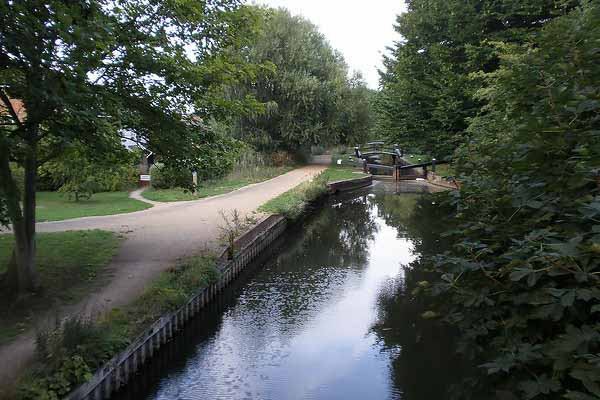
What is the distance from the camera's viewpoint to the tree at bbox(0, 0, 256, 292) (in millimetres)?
5906

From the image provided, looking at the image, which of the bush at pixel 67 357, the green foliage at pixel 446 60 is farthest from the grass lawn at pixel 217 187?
the bush at pixel 67 357

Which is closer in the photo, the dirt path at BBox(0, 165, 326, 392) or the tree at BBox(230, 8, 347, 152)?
the dirt path at BBox(0, 165, 326, 392)

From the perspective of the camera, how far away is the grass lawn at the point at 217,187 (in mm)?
21866

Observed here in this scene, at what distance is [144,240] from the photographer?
43.2ft

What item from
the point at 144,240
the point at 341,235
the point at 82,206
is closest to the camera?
the point at 144,240

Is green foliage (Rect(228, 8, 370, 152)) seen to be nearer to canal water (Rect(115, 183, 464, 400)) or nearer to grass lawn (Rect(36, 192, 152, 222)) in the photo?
grass lawn (Rect(36, 192, 152, 222))

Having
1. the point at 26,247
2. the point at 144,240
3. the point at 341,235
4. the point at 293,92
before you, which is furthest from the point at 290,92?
the point at 26,247

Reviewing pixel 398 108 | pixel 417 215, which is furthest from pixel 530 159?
pixel 398 108

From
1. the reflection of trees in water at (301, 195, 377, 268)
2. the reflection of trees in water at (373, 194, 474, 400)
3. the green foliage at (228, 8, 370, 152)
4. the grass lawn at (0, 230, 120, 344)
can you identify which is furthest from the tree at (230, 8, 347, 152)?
the reflection of trees in water at (373, 194, 474, 400)

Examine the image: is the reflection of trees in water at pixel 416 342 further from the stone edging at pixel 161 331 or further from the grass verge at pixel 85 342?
the grass verge at pixel 85 342

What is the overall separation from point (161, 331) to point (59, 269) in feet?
10.9

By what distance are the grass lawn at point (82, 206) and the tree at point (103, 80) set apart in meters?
7.34

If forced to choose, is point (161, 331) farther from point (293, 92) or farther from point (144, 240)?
point (293, 92)

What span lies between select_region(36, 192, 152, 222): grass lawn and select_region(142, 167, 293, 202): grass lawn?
1.32 meters
